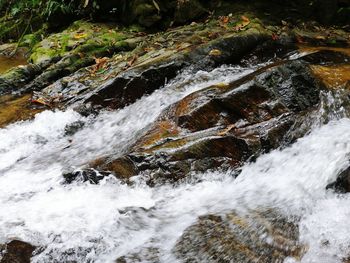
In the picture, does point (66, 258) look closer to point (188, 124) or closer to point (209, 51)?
point (188, 124)

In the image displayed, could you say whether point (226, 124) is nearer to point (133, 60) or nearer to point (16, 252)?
point (16, 252)

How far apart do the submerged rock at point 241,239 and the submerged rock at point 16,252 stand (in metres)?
1.25

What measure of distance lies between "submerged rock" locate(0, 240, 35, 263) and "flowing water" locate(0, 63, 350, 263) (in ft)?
0.24

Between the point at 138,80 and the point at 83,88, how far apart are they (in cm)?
120

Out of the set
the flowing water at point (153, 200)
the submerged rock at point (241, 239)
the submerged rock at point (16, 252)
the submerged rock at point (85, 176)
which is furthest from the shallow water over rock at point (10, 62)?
the submerged rock at point (241, 239)

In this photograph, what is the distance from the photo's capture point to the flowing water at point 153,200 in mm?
3385

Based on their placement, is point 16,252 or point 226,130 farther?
point 226,130

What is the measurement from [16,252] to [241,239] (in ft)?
6.26

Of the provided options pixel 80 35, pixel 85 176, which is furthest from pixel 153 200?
pixel 80 35

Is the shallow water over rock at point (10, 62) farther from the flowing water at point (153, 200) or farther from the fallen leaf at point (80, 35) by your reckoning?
the flowing water at point (153, 200)

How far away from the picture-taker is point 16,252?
333 centimetres

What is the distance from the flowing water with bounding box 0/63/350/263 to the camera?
3.38m

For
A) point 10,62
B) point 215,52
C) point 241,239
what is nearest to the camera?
point 241,239

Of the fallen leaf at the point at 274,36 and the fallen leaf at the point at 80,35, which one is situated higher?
the fallen leaf at the point at 274,36
